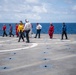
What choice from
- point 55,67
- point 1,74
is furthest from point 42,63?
point 1,74

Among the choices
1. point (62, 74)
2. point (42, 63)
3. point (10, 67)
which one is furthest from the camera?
point (42, 63)

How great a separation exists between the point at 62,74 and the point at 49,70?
32.5 inches

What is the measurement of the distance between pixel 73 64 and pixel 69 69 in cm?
110

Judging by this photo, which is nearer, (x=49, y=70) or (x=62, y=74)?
(x=62, y=74)

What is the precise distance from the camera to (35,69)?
30.0ft

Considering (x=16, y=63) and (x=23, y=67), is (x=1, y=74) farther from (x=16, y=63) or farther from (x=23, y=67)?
(x=16, y=63)

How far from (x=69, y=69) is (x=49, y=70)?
2.88ft

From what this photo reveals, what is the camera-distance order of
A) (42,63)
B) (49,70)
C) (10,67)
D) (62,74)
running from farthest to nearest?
(42,63), (10,67), (49,70), (62,74)

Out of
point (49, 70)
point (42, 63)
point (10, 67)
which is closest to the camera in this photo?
point (49, 70)

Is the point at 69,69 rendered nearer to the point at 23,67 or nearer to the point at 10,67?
the point at 23,67

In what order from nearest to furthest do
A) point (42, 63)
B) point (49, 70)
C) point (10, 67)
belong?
1. point (49, 70)
2. point (10, 67)
3. point (42, 63)

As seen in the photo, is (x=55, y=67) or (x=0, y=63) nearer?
(x=55, y=67)

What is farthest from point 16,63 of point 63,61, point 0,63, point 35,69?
point 63,61

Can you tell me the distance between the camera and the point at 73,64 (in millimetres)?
10148
